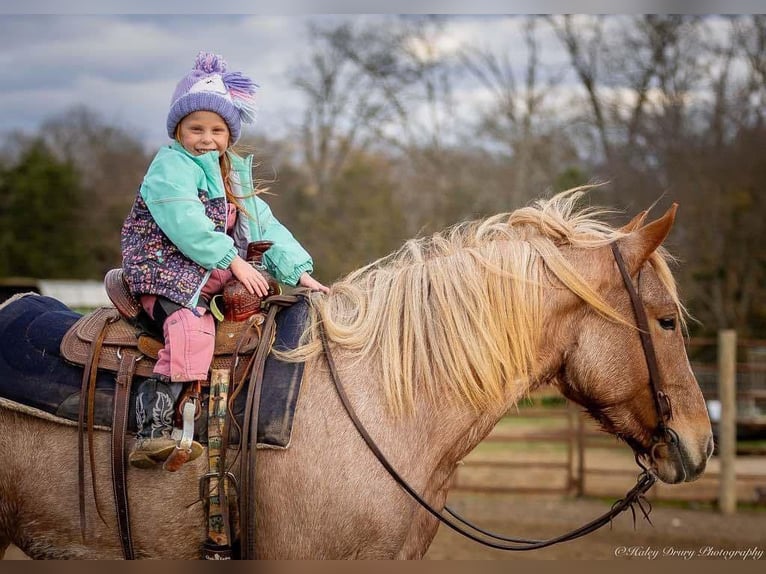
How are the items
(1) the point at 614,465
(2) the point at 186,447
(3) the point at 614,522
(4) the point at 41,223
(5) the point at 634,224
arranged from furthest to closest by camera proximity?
(4) the point at 41,223
(1) the point at 614,465
(3) the point at 614,522
(5) the point at 634,224
(2) the point at 186,447

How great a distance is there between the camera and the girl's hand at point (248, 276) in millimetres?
2572

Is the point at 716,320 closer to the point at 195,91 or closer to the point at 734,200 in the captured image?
the point at 734,200

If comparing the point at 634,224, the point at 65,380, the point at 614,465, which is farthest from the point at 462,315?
the point at 614,465

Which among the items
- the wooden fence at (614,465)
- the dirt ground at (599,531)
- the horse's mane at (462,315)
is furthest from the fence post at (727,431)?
the horse's mane at (462,315)

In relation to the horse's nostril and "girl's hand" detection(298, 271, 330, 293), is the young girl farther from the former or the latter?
the horse's nostril

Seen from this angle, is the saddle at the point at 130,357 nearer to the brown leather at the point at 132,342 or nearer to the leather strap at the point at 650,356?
the brown leather at the point at 132,342

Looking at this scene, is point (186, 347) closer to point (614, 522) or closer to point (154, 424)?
point (154, 424)

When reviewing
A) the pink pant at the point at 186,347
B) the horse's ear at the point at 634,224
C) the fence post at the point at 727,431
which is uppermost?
the horse's ear at the point at 634,224

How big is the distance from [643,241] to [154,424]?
182 centimetres

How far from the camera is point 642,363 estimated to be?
8.45ft

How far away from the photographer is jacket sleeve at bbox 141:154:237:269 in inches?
95.3

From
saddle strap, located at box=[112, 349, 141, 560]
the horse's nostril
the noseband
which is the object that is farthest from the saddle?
the horse's nostril

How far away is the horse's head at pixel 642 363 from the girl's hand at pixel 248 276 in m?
1.14

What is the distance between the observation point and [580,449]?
→ 9.16 metres
